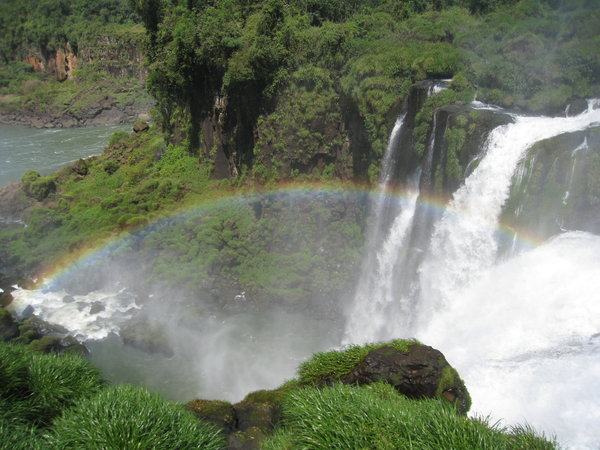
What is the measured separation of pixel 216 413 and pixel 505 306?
802cm

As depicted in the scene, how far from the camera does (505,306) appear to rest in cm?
1261

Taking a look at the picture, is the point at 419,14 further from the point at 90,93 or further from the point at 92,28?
the point at 92,28

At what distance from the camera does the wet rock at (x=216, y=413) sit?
8.16 meters

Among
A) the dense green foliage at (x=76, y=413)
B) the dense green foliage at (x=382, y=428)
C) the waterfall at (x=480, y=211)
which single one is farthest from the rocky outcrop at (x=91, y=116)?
the dense green foliage at (x=382, y=428)

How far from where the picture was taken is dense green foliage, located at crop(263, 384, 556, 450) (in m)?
5.69

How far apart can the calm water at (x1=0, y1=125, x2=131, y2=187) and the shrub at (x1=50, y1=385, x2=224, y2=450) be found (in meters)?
32.7

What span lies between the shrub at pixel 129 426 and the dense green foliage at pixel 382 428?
46.6 inches

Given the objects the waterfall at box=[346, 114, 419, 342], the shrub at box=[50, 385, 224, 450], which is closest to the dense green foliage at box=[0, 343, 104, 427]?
the shrub at box=[50, 385, 224, 450]

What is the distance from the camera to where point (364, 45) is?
22.7 meters

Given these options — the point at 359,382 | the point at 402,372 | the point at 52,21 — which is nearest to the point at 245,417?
the point at 359,382

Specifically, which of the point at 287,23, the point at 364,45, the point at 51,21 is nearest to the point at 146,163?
the point at 287,23

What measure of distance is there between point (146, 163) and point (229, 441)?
2536 centimetres

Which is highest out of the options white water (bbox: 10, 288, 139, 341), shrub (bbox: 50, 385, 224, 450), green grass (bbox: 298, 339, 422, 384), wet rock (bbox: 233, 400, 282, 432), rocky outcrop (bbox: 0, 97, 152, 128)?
shrub (bbox: 50, 385, 224, 450)

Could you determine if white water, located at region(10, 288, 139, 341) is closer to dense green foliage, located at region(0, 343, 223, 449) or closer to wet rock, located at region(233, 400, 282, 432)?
dense green foliage, located at region(0, 343, 223, 449)
